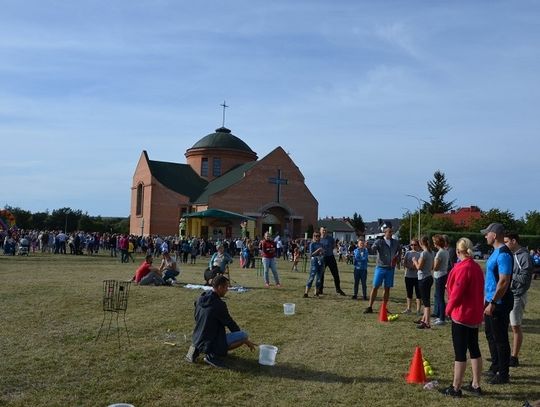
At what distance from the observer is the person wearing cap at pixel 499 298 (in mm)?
6695

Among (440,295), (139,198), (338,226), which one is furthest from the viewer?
(338,226)

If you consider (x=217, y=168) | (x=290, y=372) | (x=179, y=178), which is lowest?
(x=290, y=372)

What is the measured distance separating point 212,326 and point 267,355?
0.82m

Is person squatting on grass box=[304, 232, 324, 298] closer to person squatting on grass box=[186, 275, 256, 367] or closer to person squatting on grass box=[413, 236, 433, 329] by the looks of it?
person squatting on grass box=[413, 236, 433, 329]

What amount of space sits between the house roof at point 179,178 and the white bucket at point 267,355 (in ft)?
157

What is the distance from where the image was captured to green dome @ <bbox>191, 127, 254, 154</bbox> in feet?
199

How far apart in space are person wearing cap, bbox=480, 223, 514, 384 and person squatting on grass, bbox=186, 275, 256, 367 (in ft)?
10.2

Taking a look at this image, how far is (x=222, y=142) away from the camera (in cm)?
6066

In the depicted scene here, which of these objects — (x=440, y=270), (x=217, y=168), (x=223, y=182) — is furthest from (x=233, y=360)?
(x=217, y=168)

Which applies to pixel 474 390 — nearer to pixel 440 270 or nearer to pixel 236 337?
pixel 236 337

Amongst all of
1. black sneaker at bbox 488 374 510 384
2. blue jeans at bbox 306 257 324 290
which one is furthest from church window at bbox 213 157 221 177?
black sneaker at bbox 488 374 510 384

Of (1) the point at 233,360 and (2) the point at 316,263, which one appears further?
(2) the point at 316,263

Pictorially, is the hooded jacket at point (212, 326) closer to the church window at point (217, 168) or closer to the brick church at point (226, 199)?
the brick church at point (226, 199)

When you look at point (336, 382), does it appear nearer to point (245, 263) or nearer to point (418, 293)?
point (418, 293)
